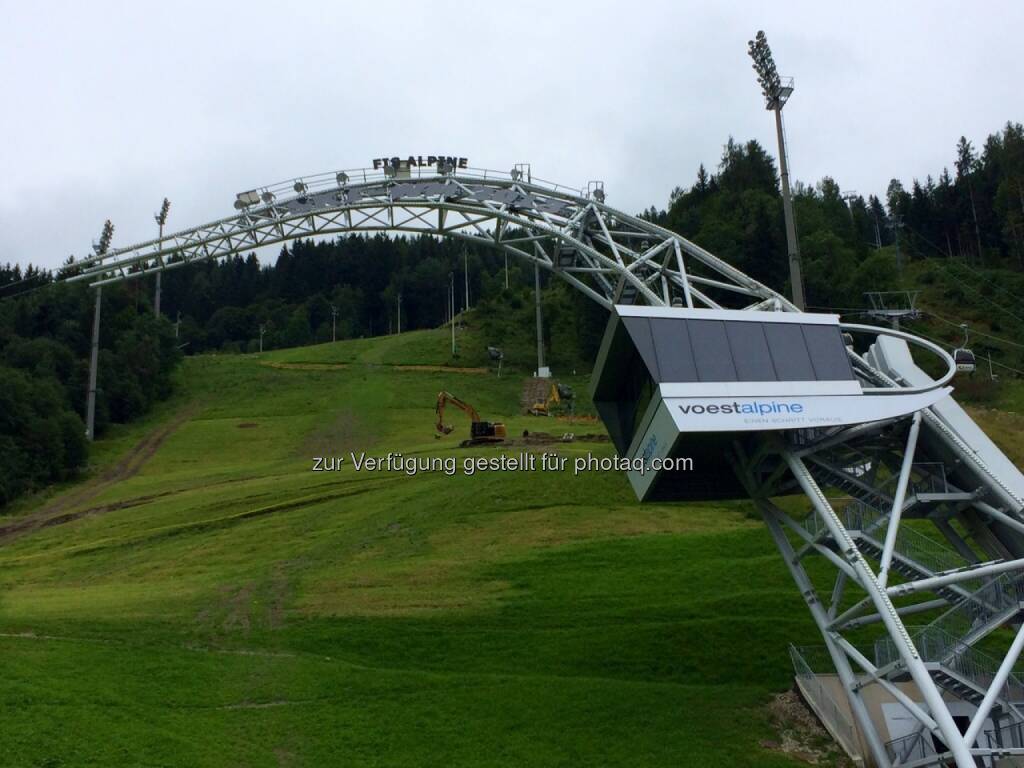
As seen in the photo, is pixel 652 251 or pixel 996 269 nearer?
pixel 652 251

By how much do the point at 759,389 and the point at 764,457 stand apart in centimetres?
243

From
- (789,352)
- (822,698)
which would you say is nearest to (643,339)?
(789,352)

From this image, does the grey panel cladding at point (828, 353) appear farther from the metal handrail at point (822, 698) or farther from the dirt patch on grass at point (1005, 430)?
the dirt patch on grass at point (1005, 430)

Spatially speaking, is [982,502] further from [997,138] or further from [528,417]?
[997,138]

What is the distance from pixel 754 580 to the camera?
3838cm

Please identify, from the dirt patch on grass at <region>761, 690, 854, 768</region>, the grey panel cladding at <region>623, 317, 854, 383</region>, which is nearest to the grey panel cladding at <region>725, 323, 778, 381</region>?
the grey panel cladding at <region>623, 317, 854, 383</region>

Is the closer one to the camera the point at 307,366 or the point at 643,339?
the point at 643,339

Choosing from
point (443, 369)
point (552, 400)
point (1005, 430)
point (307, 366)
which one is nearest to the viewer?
point (1005, 430)

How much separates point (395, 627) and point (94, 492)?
40.8m

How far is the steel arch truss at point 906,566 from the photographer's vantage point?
77.1ft

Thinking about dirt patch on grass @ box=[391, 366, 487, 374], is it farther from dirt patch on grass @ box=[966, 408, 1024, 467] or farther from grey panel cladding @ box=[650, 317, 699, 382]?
grey panel cladding @ box=[650, 317, 699, 382]

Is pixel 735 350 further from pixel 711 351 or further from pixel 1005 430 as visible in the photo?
pixel 1005 430

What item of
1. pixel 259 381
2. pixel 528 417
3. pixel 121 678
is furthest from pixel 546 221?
pixel 259 381

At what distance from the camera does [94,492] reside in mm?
67312
